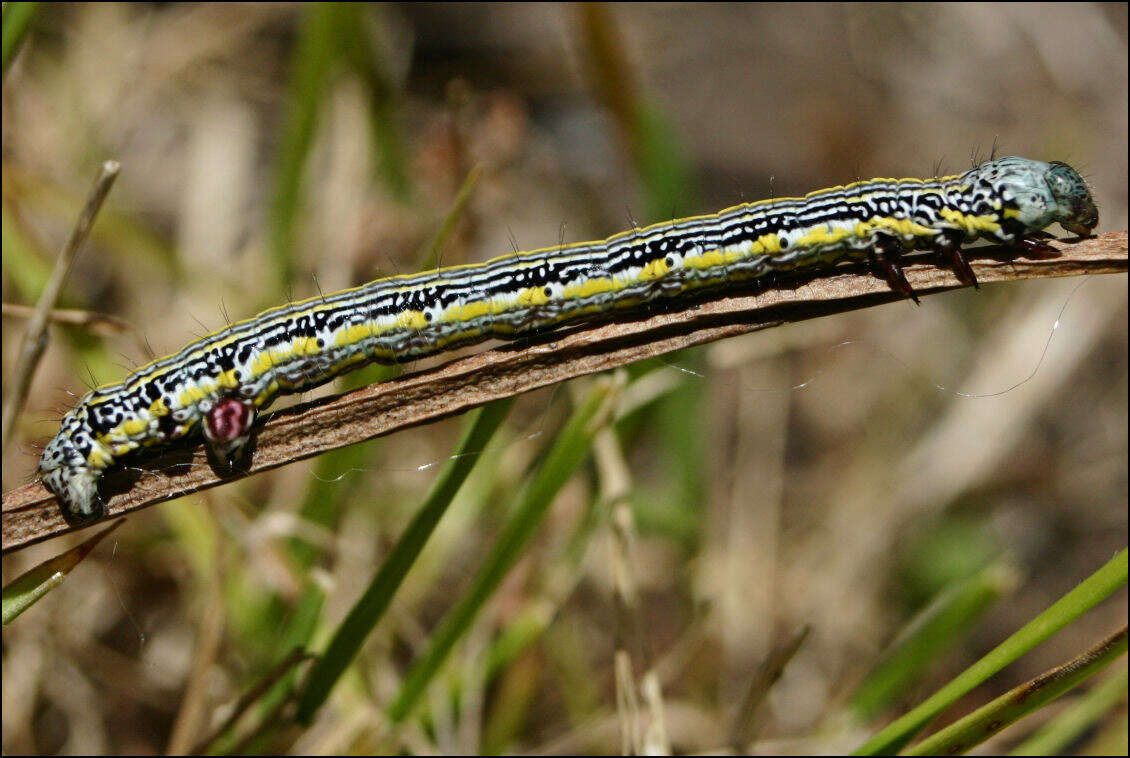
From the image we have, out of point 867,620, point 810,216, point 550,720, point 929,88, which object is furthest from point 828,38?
point 550,720

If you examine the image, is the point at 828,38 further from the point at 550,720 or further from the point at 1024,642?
the point at 1024,642

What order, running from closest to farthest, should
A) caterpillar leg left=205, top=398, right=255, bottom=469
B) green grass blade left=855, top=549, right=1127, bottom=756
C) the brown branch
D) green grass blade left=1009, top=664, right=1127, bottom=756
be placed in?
green grass blade left=855, top=549, right=1127, bottom=756 < the brown branch < caterpillar leg left=205, top=398, right=255, bottom=469 < green grass blade left=1009, top=664, right=1127, bottom=756

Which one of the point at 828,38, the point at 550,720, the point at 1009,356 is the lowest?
the point at 550,720

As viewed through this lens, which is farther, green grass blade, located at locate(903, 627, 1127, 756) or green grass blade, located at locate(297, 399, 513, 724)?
green grass blade, located at locate(297, 399, 513, 724)

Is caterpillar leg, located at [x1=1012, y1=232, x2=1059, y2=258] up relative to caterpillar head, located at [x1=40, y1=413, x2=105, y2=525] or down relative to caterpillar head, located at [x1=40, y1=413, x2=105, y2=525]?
up

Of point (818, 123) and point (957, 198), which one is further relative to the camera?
point (818, 123)

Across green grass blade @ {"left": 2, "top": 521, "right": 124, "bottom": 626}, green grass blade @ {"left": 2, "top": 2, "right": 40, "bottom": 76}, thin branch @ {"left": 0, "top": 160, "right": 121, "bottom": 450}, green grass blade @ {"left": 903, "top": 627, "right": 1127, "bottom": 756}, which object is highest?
green grass blade @ {"left": 2, "top": 2, "right": 40, "bottom": 76}

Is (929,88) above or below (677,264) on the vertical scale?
above

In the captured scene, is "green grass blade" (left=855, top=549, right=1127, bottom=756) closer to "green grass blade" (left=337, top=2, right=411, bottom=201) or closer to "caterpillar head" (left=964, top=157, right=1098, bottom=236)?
"caterpillar head" (left=964, top=157, right=1098, bottom=236)

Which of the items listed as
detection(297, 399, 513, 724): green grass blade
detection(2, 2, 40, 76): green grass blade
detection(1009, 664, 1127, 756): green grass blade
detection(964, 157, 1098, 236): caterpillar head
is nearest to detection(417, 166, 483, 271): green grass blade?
detection(297, 399, 513, 724): green grass blade
